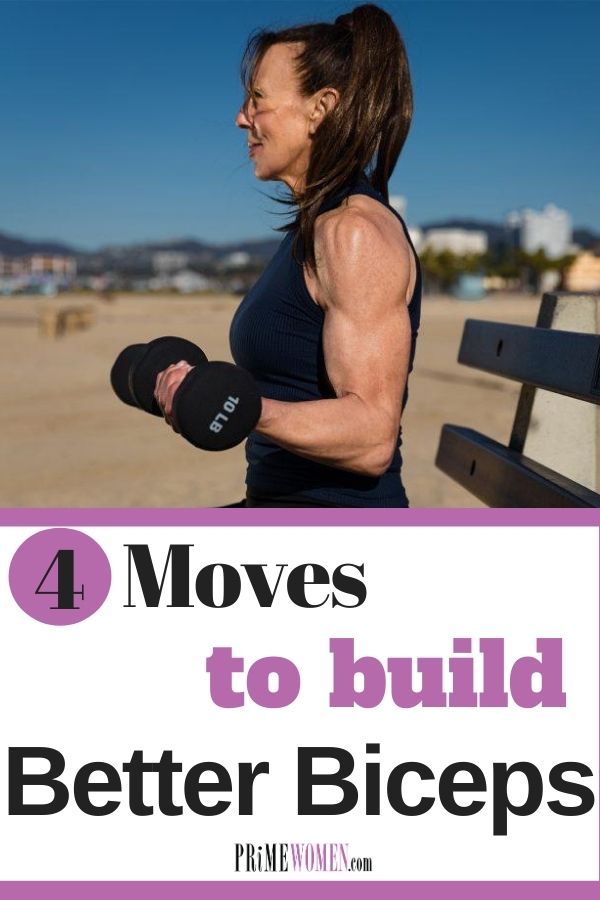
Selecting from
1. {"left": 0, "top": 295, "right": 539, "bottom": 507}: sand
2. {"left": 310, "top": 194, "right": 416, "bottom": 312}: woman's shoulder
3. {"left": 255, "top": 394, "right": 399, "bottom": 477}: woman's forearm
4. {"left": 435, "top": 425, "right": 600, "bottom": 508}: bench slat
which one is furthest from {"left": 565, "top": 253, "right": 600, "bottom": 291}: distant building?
{"left": 255, "top": 394, "right": 399, "bottom": 477}: woman's forearm

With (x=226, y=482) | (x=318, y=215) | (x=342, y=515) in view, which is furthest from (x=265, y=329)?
(x=226, y=482)

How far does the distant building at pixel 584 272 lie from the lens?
129 m

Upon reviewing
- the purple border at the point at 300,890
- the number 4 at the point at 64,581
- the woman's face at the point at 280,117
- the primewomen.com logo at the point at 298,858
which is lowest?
the purple border at the point at 300,890

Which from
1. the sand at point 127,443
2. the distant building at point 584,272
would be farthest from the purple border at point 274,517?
the distant building at point 584,272

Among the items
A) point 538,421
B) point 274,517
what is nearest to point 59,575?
point 274,517

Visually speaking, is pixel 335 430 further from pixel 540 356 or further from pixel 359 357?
pixel 540 356

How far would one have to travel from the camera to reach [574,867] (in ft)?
5.53

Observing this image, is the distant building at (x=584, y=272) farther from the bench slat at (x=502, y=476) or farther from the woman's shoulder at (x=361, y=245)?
the woman's shoulder at (x=361, y=245)

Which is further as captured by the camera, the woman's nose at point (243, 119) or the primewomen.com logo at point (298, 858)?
the woman's nose at point (243, 119)

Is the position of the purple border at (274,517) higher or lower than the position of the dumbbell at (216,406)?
lower

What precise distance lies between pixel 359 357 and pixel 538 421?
1268 mm

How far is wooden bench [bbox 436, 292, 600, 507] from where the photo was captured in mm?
2543

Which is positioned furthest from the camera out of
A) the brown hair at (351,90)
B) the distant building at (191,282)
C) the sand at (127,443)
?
the distant building at (191,282)

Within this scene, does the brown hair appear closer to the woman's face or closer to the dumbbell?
the woman's face
